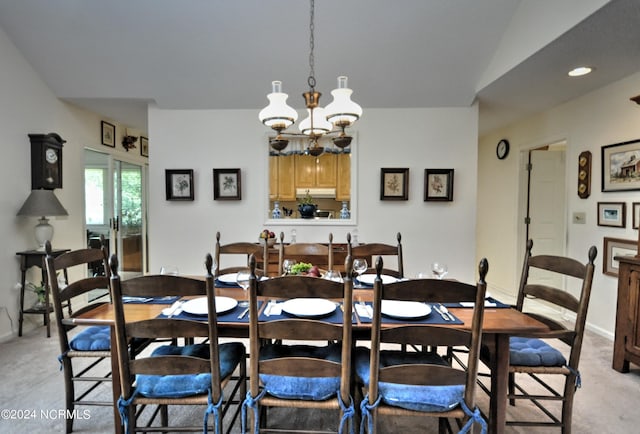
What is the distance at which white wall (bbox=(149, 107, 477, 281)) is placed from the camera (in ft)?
12.2

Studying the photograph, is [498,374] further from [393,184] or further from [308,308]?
[393,184]

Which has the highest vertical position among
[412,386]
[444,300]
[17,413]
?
[444,300]

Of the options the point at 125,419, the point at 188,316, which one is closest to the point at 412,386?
the point at 188,316

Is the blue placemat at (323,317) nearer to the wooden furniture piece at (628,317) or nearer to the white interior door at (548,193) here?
the wooden furniture piece at (628,317)

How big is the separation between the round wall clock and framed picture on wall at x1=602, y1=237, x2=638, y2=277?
1.87 metres

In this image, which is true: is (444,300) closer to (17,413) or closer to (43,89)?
(17,413)

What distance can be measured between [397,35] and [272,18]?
1144 millimetres

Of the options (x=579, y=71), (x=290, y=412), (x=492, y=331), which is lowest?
(x=290, y=412)

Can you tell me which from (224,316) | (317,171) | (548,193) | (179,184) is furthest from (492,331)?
(317,171)

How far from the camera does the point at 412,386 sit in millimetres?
1386

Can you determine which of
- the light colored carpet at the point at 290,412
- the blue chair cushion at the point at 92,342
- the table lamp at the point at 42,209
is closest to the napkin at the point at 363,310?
the light colored carpet at the point at 290,412

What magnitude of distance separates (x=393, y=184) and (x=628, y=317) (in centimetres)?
225

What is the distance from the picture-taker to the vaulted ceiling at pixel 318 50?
2.73m

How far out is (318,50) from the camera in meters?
3.14
